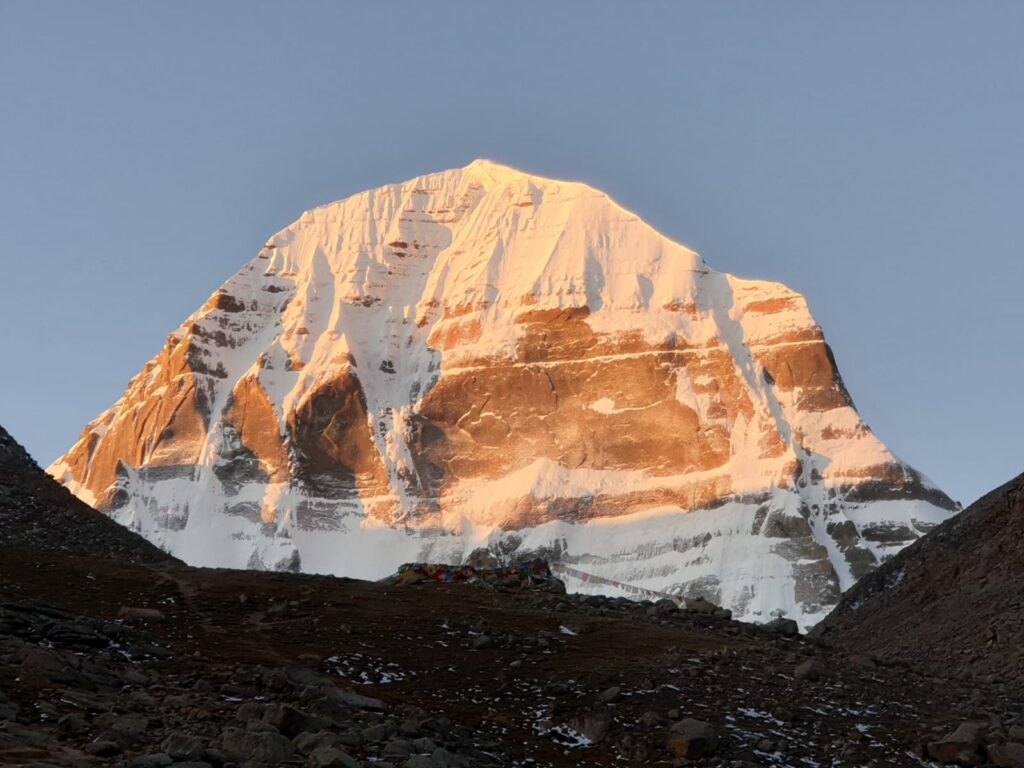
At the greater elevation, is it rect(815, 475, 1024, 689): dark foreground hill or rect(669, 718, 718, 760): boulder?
rect(815, 475, 1024, 689): dark foreground hill

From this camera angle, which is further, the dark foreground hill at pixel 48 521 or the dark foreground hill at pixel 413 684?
the dark foreground hill at pixel 48 521

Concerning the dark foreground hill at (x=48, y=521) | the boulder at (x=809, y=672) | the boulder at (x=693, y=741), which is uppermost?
the dark foreground hill at (x=48, y=521)

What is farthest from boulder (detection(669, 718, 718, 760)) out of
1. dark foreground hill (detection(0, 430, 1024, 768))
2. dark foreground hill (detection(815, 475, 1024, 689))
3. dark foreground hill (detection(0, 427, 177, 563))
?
dark foreground hill (detection(0, 427, 177, 563))

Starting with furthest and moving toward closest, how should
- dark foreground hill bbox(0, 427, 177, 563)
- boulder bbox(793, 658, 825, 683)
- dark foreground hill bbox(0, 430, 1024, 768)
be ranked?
dark foreground hill bbox(0, 427, 177, 563) < boulder bbox(793, 658, 825, 683) < dark foreground hill bbox(0, 430, 1024, 768)

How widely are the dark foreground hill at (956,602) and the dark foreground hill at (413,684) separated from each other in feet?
20.5

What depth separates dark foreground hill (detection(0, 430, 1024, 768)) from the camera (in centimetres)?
2364

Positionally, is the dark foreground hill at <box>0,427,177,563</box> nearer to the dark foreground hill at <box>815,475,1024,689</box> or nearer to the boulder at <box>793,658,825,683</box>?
the boulder at <box>793,658,825,683</box>

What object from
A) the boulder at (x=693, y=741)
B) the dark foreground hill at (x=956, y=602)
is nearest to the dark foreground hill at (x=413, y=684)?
the boulder at (x=693, y=741)

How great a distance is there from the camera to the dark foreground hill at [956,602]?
1805 inches

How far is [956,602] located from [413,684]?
83.0 feet

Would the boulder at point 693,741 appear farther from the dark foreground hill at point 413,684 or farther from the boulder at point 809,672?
the boulder at point 809,672


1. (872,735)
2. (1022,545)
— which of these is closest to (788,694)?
(872,735)

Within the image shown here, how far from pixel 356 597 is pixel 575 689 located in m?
10.2

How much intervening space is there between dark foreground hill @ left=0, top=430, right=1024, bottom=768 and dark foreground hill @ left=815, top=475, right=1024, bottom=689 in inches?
246
